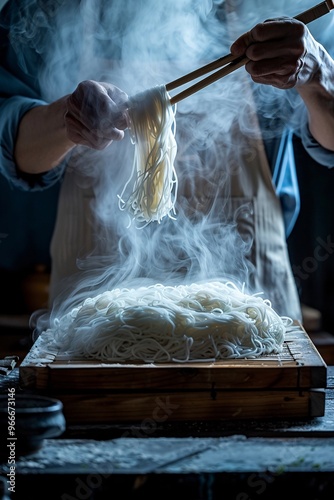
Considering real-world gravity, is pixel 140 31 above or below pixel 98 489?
above

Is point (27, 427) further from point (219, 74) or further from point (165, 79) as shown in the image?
point (165, 79)

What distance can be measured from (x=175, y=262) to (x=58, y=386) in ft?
4.19

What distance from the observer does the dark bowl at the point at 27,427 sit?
1785mm

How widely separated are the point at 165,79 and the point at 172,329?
5.75ft

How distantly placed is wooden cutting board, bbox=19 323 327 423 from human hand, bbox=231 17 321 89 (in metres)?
1.11

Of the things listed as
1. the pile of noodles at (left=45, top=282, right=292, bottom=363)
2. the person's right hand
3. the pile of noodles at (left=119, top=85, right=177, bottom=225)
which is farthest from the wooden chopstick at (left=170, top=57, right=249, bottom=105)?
the pile of noodles at (left=45, top=282, right=292, bottom=363)

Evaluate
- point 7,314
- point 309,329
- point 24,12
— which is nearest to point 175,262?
point 24,12

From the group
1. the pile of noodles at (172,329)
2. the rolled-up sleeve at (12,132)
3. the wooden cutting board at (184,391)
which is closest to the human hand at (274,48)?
the pile of noodles at (172,329)

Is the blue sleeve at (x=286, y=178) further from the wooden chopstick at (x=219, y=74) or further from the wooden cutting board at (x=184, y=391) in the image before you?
the wooden cutting board at (x=184, y=391)

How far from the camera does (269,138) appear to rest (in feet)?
12.4

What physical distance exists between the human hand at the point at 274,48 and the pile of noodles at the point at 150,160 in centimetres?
37

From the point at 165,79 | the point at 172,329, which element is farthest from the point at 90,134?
the point at 165,79

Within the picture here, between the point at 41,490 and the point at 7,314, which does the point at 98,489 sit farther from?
the point at 7,314

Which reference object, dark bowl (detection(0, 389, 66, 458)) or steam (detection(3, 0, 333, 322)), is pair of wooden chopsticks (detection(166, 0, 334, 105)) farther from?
dark bowl (detection(0, 389, 66, 458))
